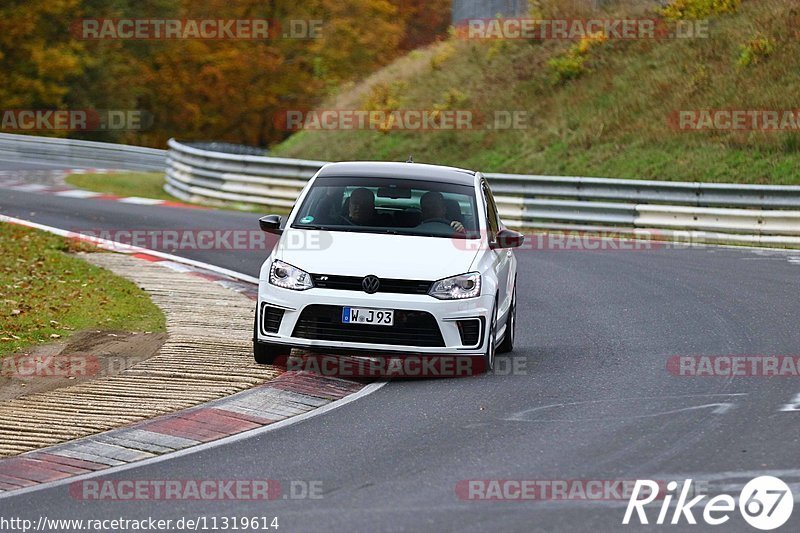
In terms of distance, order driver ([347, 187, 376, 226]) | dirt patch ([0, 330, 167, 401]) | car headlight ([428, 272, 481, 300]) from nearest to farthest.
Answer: dirt patch ([0, 330, 167, 401]) → car headlight ([428, 272, 481, 300]) → driver ([347, 187, 376, 226])

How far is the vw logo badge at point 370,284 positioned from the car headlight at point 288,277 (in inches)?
17.1

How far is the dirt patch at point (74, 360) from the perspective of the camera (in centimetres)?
1037

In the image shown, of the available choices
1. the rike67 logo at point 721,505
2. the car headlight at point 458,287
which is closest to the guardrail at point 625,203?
the car headlight at point 458,287

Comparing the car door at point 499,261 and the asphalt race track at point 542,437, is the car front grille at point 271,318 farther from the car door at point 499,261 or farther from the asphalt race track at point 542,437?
the car door at point 499,261

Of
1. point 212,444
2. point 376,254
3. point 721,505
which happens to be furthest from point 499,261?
point 721,505

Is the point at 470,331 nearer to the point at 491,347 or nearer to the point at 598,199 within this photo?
the point at 491,347

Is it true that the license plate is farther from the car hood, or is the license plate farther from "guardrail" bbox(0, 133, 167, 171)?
"guardrail" bbox(0, 133, 167, 171)

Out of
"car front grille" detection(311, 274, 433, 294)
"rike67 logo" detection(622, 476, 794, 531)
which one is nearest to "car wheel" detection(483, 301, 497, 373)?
"car front grille" detection(311, 274, 433, 294)

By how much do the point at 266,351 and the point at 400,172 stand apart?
2163 millimetres

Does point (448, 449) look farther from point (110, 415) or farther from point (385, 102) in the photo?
point (385, 102)

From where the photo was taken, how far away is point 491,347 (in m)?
11.0

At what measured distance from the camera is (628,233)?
2408 centimetres

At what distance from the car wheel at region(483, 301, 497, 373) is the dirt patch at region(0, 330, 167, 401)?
2908 millimetres

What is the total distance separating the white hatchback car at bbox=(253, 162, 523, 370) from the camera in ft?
34.3
